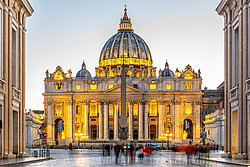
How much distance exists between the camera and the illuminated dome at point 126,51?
170 m

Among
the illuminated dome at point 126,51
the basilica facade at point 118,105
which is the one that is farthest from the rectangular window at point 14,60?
the illuminated dome at point 126,51

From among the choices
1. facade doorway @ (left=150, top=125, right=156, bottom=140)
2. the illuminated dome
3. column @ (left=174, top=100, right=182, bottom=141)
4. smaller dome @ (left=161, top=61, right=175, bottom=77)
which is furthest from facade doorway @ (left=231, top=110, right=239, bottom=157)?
the illuminated dome

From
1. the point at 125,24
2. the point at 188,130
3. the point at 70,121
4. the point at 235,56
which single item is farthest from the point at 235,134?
the point at 125,24

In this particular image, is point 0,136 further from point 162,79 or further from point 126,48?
point 126,48

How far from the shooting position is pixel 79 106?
5541 inches

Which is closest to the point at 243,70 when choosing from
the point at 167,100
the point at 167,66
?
the point at 167,100

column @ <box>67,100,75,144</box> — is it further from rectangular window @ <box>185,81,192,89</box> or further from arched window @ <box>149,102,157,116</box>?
rectangular window @ <box>185,81,192,89</box>

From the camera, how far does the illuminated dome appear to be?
170 m

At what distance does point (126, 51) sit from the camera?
171 meters

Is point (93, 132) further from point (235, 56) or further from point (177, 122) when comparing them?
point (235, 56)

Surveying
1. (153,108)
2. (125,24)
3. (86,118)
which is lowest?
(86,118)

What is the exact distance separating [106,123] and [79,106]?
7.87 metres

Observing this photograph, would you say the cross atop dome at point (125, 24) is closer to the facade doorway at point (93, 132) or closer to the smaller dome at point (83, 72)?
the smaller dome at point (83, 72)

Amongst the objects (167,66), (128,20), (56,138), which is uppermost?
(128,20)
